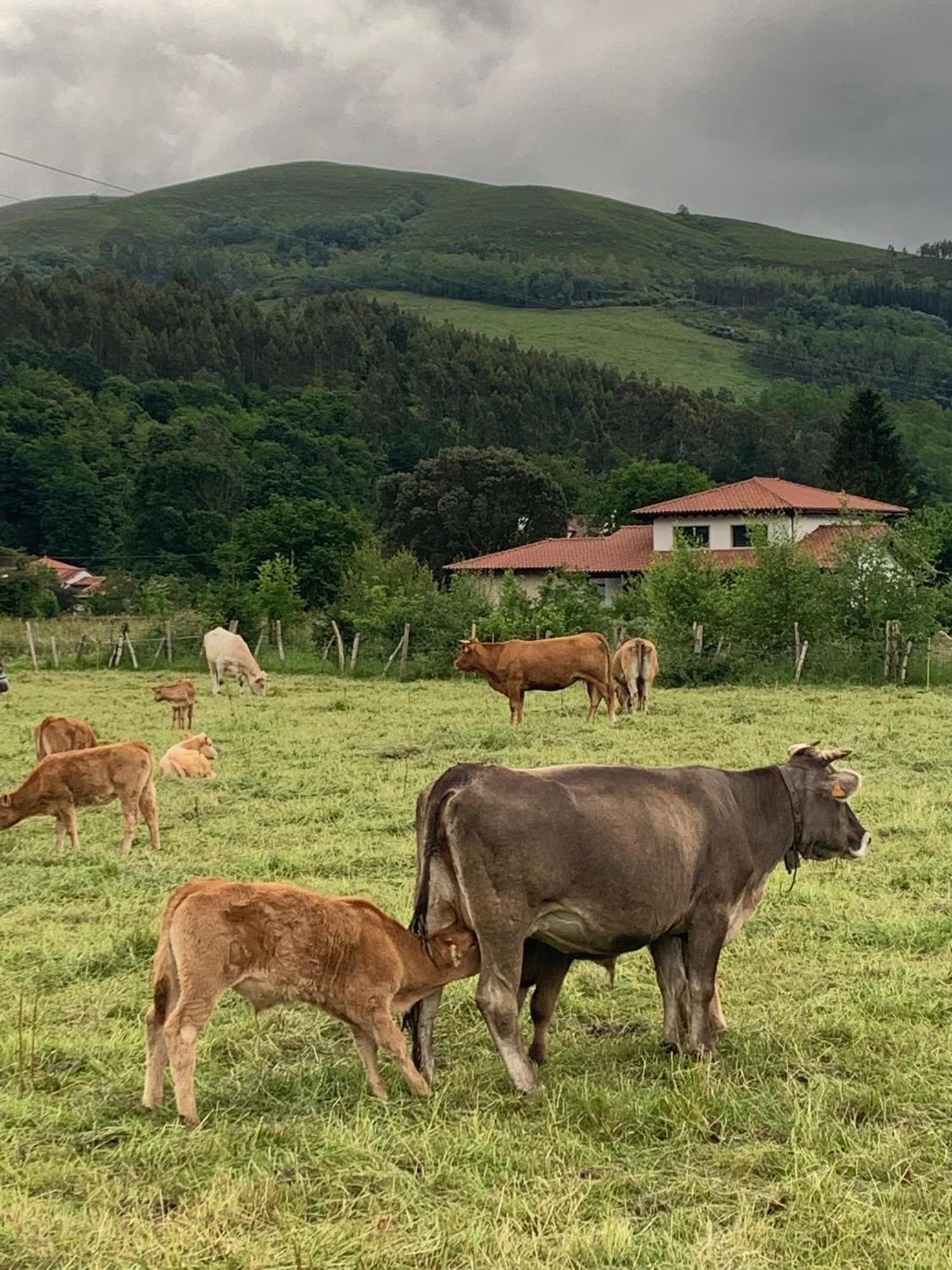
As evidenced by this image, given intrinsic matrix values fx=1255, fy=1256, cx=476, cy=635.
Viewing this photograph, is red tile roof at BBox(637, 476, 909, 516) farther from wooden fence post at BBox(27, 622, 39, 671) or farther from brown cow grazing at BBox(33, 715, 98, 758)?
brown cow grazing at BBox(33, 715, 98, 758)

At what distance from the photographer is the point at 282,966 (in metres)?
5.96

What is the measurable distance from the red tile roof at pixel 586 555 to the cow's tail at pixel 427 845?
52.2 metres

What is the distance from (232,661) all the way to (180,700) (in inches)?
266

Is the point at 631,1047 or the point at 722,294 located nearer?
the point at 631,1047

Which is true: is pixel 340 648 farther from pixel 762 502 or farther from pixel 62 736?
pixel 762 502

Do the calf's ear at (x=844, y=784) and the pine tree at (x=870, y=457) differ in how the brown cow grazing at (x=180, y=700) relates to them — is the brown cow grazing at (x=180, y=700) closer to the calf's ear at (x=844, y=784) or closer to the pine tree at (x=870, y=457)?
the calf's ear at (x=844, y=784)

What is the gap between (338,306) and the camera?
12150 centimetres

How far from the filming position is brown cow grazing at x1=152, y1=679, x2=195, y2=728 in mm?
22859

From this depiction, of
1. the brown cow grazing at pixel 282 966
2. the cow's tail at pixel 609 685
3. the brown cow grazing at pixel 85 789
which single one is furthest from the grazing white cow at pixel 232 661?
the brown cow grazing at pixel 282 966

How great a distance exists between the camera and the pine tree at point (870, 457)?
7025 cm

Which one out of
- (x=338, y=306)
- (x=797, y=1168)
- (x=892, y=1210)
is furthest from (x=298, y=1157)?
(x=338, y=306)

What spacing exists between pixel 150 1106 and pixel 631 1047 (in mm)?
2516

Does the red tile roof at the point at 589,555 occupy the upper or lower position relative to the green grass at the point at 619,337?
lower

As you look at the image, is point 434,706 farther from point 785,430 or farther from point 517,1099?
point 785,430
